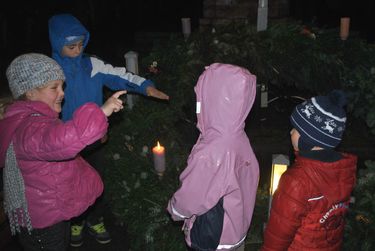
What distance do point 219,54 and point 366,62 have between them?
69.5 inches

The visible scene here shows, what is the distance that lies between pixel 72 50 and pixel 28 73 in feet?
2.92

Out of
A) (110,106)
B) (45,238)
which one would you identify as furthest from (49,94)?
(45,238)

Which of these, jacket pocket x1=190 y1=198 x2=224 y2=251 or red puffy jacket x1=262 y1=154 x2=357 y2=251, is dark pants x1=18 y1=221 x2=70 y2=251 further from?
red puffy jacket x1=262 y1=154 x2=357 y2=251

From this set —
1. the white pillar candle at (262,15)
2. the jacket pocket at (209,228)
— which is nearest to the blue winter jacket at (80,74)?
the jacket pocket at (209,228)

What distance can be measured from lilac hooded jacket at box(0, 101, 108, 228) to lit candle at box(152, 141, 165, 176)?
0.94 m

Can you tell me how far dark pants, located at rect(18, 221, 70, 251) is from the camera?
2.54 meters

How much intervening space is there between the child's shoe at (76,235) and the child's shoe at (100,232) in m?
0.11

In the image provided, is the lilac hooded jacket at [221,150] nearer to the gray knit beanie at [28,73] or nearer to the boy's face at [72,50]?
the gray knit beanie at [28,73]

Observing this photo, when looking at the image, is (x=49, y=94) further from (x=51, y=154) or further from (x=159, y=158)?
(x=159, y=158)

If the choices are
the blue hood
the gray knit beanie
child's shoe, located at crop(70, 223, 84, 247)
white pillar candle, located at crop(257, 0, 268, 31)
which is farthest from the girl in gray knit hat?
white pillar candle, located at crop(257, 0, 268, 31)

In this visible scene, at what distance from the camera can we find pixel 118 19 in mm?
15797

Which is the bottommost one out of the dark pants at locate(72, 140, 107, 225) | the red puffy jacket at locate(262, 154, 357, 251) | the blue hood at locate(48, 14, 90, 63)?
the dark pants at locate(72, 140, 107, 225)

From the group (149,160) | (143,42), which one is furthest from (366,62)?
(143,42)

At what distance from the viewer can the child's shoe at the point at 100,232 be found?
3928 millimetres
